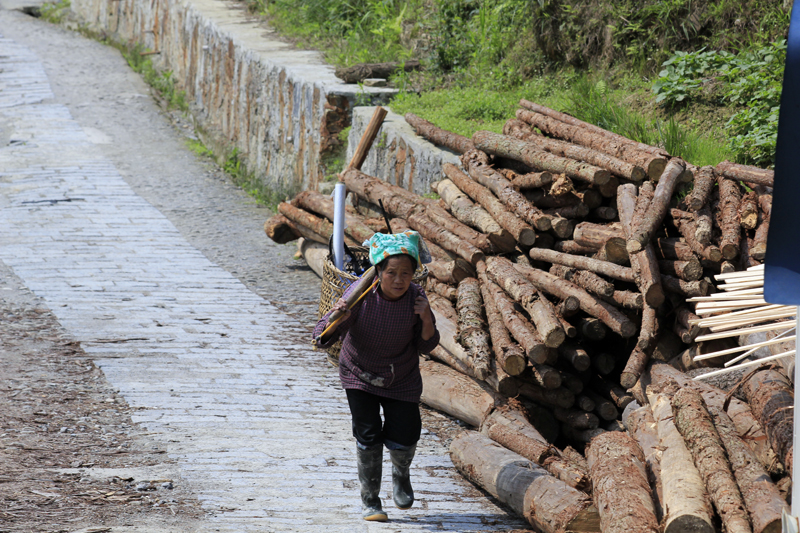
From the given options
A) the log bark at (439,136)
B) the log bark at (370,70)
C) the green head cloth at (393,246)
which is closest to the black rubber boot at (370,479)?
the green head cloth at (393,246)

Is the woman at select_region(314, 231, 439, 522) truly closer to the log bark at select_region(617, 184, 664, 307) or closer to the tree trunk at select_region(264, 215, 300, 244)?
the log bark at select_region(617, 184, 664, 307)

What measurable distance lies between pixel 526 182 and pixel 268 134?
664 cm

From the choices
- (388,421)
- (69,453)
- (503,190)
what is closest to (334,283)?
(503,190)

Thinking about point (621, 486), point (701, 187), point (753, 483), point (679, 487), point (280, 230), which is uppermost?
point (701, 187)

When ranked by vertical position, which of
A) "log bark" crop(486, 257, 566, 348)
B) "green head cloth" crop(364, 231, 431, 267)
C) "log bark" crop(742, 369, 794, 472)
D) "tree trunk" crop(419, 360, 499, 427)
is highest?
"green head cloth" crop(364, 231, 431, 267)

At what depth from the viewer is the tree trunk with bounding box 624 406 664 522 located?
13.1 ft

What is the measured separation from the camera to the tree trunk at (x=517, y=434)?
498 centimetres

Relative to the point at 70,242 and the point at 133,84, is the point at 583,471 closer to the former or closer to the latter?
the point at 70,242

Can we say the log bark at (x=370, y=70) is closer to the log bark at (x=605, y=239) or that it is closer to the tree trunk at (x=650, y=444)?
the log bark at (x=605, y=239)

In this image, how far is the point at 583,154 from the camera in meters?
6.44

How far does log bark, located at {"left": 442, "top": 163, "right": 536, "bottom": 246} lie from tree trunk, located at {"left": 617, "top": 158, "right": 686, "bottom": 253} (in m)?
0.93

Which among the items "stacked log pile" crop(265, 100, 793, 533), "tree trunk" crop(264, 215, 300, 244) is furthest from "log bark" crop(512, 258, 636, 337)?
"tree trunk" crop(264, 215, 300, 244)

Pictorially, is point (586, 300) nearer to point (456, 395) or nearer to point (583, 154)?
point (456, 395)

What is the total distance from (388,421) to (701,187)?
2771mm
